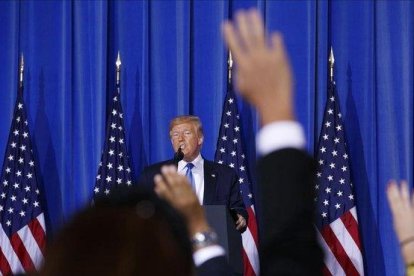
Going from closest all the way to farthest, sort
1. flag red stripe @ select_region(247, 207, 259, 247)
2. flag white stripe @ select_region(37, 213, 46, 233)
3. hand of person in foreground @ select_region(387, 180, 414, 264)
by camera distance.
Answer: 1. hand of person in foreground @ select_region(387, 180, 414, 264)
2. flag red stripe @ select_region(247, 207, 259, 247)
3. flag white stripe @ select_region(37, 213, 46, 233)

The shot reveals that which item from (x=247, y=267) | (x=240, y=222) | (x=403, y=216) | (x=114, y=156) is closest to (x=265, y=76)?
(x=403, y=216)

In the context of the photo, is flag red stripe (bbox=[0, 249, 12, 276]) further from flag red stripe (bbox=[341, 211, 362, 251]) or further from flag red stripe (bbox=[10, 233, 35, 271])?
flag red stripe (bbox=[341, 211, 362, 251])

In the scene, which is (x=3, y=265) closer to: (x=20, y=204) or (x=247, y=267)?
(x=20, y=204)

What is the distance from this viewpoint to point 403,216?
5.39ft

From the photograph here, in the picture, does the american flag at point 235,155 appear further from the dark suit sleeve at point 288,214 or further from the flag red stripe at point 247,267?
the dark suit sleeve at point 288,214

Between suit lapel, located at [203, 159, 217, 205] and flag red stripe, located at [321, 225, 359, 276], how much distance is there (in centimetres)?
120

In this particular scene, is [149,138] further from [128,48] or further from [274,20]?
[274,20]

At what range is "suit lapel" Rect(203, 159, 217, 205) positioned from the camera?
5.32m

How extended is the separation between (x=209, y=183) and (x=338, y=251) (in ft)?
4.43

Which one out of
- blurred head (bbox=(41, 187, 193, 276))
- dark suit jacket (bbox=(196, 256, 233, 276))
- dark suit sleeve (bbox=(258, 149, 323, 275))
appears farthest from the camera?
dark suit jacket (bbox=(196, 256, 233, 276))

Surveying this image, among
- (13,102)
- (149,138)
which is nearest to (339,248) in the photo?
(149,138)

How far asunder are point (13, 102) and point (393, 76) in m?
3.13

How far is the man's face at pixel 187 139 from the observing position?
5493 millimetres

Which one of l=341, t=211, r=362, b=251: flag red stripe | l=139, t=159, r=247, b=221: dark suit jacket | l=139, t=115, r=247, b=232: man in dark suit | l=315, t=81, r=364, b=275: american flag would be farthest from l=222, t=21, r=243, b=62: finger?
l=341, t=211, r=362, b=251: flag red stripe
